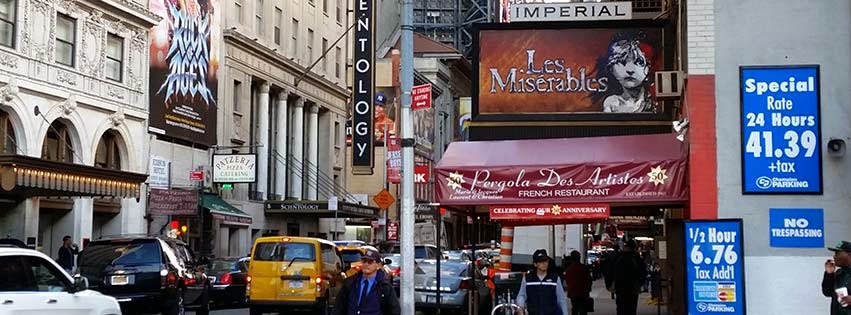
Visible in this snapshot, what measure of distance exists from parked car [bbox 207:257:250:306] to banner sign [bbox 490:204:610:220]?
1173 centimetres

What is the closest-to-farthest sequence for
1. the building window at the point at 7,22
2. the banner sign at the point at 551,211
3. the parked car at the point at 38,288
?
the parked car at the point at 38,288 → the banner sign at the point at 551,211 → the building window at the point at 7,22

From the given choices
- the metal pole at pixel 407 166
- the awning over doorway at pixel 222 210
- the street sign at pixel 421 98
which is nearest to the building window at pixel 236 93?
the awning over doorway at pixel 222 210

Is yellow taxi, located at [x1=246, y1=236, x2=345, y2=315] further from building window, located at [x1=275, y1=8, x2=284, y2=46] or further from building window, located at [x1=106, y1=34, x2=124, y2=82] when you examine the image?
building window, located at [x1=275, y1=8, x2=284, y2=46]

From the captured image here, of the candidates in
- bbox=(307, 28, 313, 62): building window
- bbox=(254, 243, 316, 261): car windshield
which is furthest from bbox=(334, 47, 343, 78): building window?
bbox=(254, 243, 316, 261): car windshield

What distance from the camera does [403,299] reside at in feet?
48.6

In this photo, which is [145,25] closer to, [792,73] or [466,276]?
[466,276]

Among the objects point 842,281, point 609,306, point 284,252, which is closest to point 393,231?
point 609,306

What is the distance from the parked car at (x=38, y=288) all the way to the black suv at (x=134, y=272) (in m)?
5.87

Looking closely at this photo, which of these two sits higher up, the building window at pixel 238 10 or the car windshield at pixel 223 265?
the building window at pixel 238 10

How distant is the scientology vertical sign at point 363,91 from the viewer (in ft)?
156

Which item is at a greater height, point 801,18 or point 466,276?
point 801,18

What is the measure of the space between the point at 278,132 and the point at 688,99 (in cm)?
3836

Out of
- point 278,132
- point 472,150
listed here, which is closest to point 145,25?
point 278,132

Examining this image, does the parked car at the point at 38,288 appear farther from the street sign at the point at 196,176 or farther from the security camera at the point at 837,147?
the street sign at the point at 196,176
